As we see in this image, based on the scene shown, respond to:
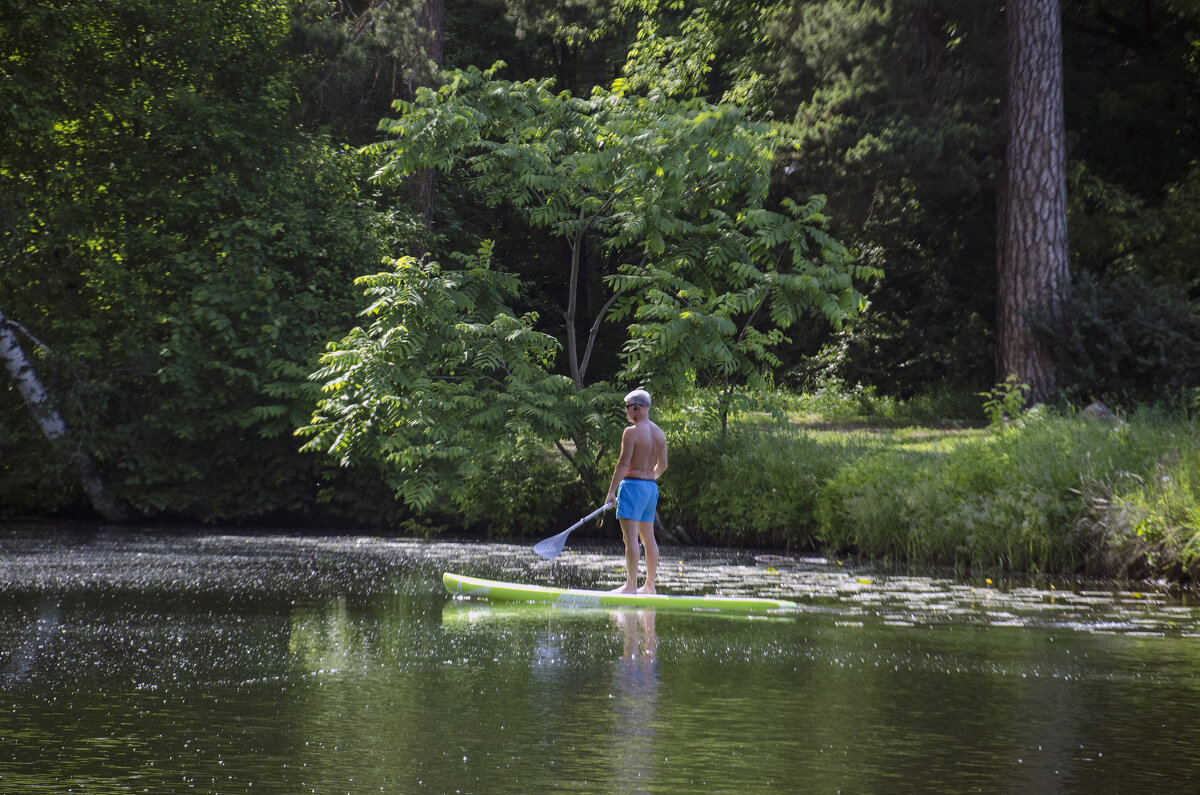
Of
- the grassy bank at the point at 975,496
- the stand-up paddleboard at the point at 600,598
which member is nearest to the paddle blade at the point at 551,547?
the stand-up paddleboard at the point at 600,598

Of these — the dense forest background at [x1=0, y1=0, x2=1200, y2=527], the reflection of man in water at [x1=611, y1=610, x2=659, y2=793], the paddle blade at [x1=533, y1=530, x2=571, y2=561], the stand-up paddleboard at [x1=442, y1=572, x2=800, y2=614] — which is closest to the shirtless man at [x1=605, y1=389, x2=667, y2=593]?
the stand-up paddleboard at [x1=442, y1=572, x2=800, y2=614]

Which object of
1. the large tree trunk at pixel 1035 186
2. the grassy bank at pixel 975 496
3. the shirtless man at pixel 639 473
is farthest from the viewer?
the large tree trunk at pixel 1035 186

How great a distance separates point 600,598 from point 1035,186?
13.5m

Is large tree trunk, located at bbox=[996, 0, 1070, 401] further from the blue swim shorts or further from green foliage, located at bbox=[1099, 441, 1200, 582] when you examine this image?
the blue swim shorts

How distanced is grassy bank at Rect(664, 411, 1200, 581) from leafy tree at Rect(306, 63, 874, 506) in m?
1.35

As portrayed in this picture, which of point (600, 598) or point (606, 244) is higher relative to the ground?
point (606, 244)

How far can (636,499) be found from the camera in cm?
1202

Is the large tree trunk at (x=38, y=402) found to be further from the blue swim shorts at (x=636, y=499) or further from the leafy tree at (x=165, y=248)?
the blue swim shorts at (x=636, y=499)

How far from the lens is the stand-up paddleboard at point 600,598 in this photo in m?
10.6

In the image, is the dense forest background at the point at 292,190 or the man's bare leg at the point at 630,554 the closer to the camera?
the man's bare leg at the point at 630,554

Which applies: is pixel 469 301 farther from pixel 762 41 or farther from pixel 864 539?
pixel 762 41

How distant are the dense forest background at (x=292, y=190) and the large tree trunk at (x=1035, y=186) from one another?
0.61m

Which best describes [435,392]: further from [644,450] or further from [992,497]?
[992,497]

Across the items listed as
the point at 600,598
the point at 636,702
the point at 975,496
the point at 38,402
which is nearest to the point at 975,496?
the point at 975,496
